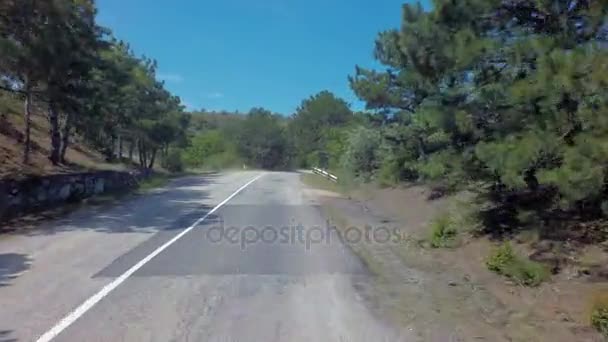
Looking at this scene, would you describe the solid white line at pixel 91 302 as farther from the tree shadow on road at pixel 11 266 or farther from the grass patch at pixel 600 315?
the grass patch at pixel 600 315

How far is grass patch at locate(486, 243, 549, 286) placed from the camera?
7738mm

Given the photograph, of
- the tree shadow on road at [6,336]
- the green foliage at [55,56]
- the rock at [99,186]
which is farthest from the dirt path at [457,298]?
the rock at [99,186]

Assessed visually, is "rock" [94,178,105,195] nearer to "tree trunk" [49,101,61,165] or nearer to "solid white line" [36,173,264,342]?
"tree trunk" [49,101,61,165]

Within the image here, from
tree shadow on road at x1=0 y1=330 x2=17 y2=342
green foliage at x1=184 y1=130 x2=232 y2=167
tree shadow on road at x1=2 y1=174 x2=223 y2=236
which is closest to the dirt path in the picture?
tree shadow on road at x1=0 y1=330 x2=17 y2=342

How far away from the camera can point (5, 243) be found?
434 inches

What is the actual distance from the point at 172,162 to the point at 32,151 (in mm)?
33566

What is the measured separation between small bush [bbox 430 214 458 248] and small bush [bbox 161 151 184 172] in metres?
Result: 48.9

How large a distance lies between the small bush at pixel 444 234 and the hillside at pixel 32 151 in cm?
1272

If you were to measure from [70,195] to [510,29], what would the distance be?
15.9 m

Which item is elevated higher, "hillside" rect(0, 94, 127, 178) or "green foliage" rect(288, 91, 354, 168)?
"green foliage" rect(288, 91, 354, 168)

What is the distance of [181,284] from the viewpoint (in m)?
7.59

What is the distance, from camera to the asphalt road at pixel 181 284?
5.60 meters

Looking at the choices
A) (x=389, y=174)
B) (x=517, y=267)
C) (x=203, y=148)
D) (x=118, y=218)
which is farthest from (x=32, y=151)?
(x=203, y=148)

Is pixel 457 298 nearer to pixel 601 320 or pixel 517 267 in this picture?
pixel 517 267
